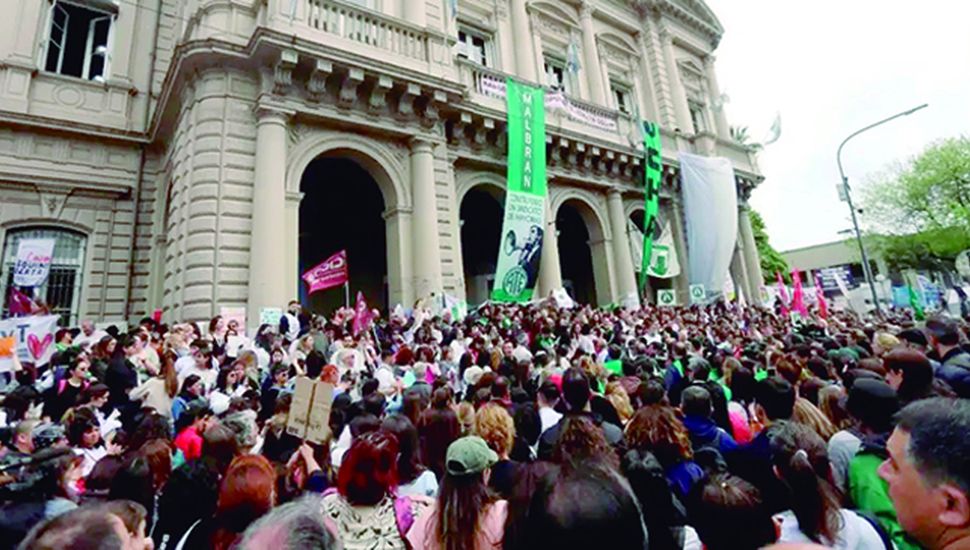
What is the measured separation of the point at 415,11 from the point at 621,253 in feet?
35.7

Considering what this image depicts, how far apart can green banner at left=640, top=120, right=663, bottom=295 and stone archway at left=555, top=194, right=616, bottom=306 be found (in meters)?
1.48

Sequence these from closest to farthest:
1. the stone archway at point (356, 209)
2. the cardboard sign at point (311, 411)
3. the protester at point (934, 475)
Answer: the protester at point (934, 475), the cardboard sign at point (311, 411), the stone archway at point (356, 209)

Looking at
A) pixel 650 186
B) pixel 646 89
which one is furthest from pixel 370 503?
pixel 646 89

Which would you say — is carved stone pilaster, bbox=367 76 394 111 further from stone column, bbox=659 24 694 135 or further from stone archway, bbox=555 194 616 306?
stone column, bbox=659 24 694 135

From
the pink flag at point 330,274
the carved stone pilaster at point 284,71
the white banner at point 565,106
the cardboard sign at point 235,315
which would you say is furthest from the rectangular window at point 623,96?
the cardboard sign at point 235,315

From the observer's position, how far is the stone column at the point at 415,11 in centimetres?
1392

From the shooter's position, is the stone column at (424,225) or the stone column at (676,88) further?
the stone column at (676,88)

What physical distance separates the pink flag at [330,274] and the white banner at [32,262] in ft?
22.6

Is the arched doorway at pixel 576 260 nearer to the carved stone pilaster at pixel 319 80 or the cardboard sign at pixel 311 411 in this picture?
the carved stone pilaster at pixel 319 80

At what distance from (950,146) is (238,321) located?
4586 cm

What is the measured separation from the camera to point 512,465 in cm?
283

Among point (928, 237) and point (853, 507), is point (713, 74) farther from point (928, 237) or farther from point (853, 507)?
point (853, 507)

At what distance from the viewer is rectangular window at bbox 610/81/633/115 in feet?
72.7

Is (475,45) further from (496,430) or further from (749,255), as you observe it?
(496,430)
